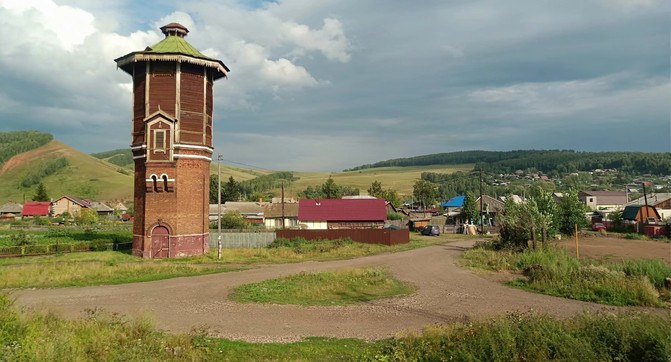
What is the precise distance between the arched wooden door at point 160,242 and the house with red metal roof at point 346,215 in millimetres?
26623

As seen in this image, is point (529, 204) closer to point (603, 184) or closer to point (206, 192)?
point (206, 192)

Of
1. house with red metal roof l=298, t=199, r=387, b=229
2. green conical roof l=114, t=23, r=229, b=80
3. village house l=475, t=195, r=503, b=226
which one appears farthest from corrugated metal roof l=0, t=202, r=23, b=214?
village house l=475, t=195, r=503, b=226

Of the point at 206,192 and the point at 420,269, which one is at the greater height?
the point at 206,192

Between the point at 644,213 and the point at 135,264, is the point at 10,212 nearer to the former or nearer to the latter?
the point at 135,264

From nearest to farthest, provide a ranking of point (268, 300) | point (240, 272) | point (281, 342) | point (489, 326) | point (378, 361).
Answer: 1. point (378, 361)
2. point (489, 326)
3. point (281, 342)
4. point (268, 300)
5. point (240, 272)

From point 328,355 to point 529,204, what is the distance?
87.0ft

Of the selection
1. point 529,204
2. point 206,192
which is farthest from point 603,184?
point 206,192

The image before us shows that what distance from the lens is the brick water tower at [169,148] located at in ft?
102

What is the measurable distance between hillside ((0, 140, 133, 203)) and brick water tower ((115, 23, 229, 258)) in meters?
116

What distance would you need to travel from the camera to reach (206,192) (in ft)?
109

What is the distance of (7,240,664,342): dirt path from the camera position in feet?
42.7

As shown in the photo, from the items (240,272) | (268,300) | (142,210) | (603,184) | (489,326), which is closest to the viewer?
(489,326)

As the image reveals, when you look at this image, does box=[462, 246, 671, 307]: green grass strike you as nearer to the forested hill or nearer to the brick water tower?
the brick water tower

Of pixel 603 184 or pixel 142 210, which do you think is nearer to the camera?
pixel 142 210
